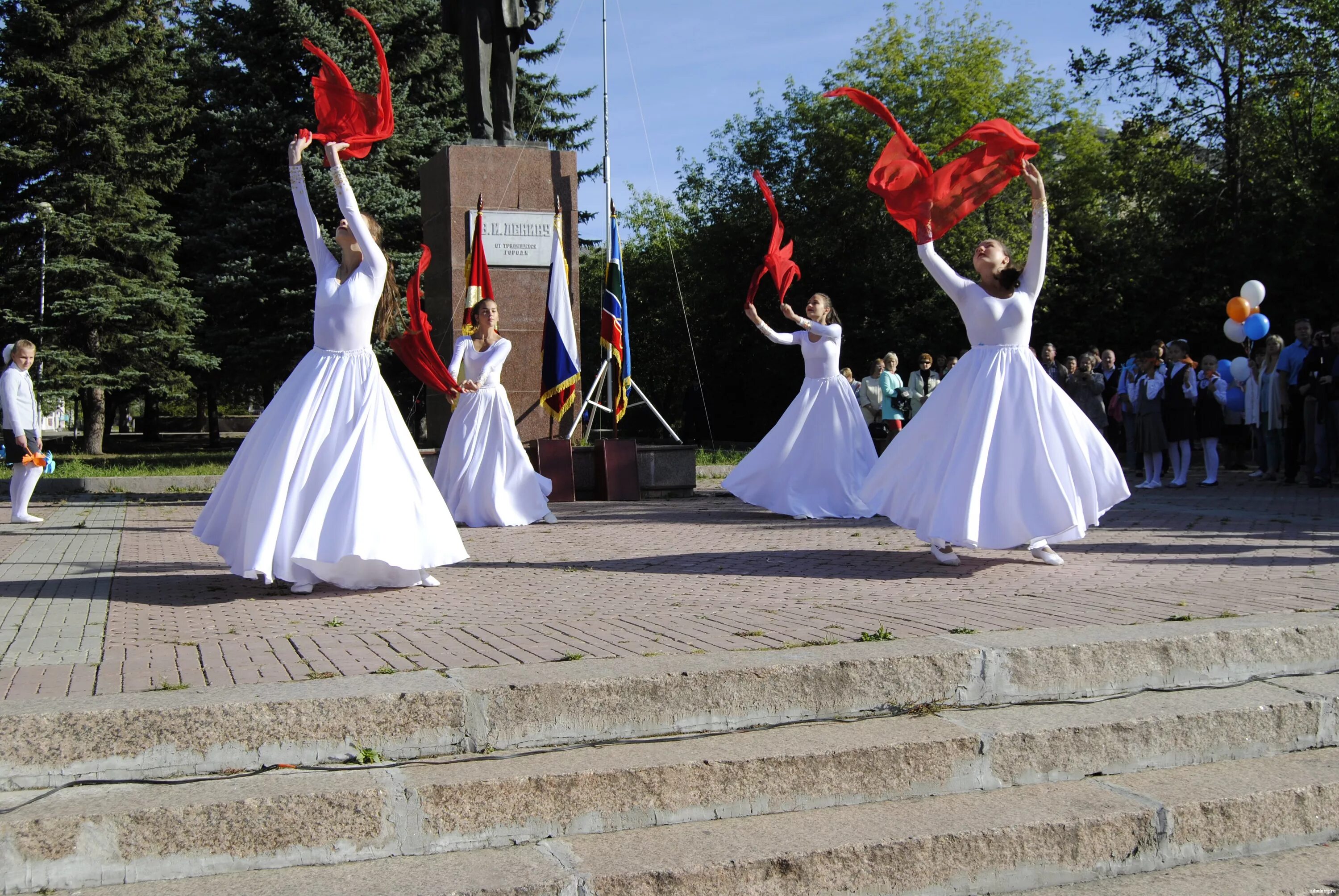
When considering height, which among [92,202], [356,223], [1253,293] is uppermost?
[92,202]

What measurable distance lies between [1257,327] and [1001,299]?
14.5 m

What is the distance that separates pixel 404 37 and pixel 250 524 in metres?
25.3

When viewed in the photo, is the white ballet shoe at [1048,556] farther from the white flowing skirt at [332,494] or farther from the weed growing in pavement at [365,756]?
the weed growing in pavement at [365,756]

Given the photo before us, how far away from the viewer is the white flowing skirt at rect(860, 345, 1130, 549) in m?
6.94

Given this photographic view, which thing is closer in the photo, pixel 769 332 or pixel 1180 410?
pixel 769 332

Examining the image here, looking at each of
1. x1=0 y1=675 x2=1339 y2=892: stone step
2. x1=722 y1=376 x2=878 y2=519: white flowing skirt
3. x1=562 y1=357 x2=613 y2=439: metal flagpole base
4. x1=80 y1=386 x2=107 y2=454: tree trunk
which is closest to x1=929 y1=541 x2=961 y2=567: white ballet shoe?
x1=0 y1=675 x2=1339 y2=892: stone step

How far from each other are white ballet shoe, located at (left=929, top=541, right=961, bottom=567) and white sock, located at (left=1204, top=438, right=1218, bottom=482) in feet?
32.8

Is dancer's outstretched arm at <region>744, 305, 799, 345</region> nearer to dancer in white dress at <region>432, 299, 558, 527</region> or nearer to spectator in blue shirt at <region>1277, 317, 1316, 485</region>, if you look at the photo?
dancer in white dress at <region>432, 299, 558, 527</region>

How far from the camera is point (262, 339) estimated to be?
26234 millimetres

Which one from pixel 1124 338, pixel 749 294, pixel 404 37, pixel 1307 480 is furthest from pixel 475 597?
pixel 1124 338

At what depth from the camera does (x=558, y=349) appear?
1388cm

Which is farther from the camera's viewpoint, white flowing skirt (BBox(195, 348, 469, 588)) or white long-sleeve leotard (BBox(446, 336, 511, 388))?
white long-sleeve leotard (BBox(446, 336, 511, 388))

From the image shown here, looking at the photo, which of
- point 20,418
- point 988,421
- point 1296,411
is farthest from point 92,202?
point 988,421

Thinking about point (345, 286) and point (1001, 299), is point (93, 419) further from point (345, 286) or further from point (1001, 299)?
point (1001, 299)
